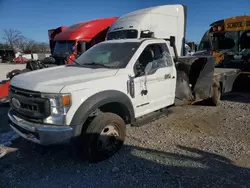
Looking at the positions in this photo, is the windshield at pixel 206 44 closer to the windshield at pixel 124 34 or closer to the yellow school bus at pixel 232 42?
the yellow school bus at pixel 232 42

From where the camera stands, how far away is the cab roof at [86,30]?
1197cm

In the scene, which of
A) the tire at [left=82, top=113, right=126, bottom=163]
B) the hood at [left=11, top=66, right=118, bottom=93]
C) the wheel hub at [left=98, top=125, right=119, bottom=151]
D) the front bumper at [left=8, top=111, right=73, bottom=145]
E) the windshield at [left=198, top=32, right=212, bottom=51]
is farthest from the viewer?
the windshield at [left=198, top=32, right=212, bottom=51]

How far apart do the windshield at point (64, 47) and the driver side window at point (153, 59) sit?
7.76 metres

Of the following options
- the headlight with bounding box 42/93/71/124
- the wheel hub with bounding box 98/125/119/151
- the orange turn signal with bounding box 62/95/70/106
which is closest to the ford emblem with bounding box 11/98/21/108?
the headlight with bounding box 42/93/71/124

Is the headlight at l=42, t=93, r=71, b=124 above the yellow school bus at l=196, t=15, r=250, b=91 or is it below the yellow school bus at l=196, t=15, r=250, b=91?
below

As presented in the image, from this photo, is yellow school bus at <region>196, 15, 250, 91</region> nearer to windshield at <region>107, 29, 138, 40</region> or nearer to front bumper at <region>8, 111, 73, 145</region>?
windshield at <region>107, 29, 138, 40</region>

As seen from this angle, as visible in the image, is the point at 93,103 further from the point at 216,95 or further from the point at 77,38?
the point at 77,38

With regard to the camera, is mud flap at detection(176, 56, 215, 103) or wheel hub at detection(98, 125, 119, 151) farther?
mud flap at detection(176, 56, 215, 103)

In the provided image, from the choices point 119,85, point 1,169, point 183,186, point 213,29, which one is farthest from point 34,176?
point 213,29

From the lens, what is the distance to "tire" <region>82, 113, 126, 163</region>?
3.53m

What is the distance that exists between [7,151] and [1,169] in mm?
607

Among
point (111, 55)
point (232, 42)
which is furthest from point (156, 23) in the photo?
point (111, 55)

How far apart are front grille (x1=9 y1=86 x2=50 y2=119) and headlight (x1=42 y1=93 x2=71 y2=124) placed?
0.19ft

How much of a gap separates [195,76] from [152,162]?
3113 millimetres
